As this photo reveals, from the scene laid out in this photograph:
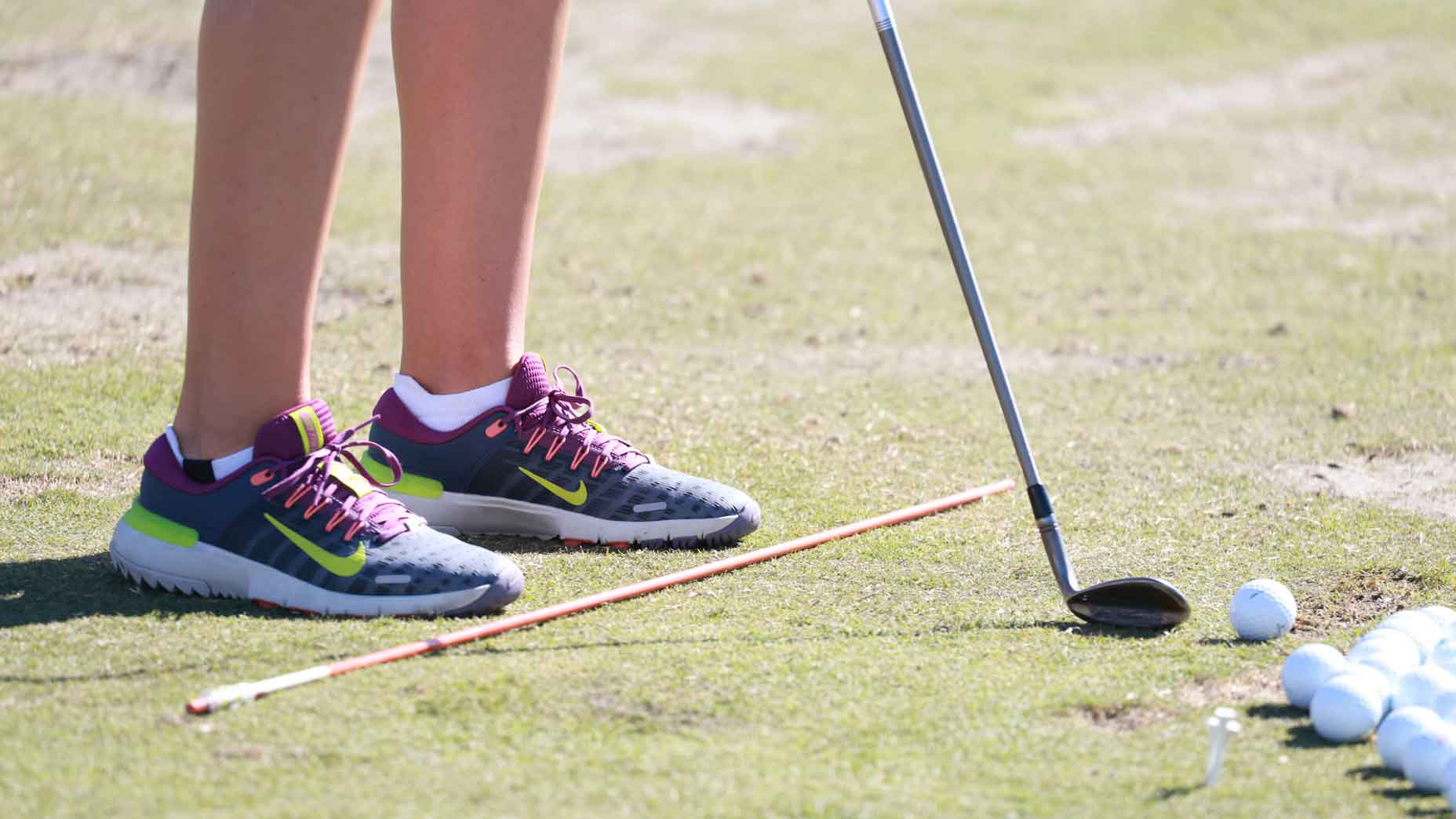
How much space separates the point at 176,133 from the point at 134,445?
128 inches

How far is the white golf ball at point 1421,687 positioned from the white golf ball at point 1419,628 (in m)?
0.18

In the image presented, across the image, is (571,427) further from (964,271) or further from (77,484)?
(77,484)

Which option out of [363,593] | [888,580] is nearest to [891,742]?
[888,580]

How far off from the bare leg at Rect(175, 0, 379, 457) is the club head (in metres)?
1.27

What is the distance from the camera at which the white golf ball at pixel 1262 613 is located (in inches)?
88.9

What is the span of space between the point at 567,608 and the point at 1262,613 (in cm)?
106

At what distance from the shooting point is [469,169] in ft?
8.55

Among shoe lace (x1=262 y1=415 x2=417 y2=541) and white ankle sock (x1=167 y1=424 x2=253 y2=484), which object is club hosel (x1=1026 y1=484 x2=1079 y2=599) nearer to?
shoe lace (x1=262 y1=415 x2=417 y2=541)

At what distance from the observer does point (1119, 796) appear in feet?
5.59

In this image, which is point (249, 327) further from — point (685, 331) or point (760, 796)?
point (685, 331)

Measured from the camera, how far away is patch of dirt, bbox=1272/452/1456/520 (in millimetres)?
3094

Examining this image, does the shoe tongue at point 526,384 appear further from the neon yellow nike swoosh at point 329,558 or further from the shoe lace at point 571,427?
the neon yellow nike swoosh at point 329,558

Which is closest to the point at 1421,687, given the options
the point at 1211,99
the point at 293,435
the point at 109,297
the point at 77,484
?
the point at 293,435

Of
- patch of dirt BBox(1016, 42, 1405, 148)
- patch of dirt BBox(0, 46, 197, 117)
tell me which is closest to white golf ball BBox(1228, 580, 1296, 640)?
patch of dirt BBox(0, 46, 197, 117)
